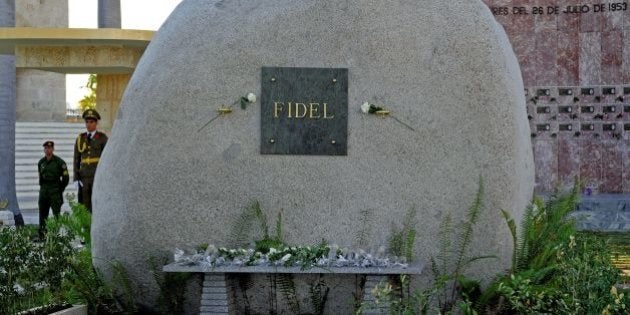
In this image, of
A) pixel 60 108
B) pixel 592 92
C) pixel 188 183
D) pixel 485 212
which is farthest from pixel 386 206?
pixel 60 108

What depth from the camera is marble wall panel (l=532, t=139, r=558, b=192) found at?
1681 centimetres

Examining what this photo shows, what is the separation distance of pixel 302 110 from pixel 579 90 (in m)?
10.2

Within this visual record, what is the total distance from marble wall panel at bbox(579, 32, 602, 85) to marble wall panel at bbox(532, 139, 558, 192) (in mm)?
1157

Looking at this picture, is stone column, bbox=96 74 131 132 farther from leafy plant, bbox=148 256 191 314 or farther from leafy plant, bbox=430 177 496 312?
leafy plant, bbox=430 177 496 312

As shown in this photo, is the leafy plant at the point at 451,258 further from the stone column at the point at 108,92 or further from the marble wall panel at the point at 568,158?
the stone column at the point at 108,92

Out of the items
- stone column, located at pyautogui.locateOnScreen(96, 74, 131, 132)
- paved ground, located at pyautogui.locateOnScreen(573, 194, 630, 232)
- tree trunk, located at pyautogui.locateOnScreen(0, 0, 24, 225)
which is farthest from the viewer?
stone column, located at pyautogui.locateOnScreen(96, 74, 131, 132)

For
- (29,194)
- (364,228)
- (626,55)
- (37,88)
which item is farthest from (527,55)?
(37,88)

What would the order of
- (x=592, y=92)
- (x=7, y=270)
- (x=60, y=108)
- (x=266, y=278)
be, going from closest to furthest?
(x=7, y=270)
(x=266, y=278)
(x=592, y=92)
(x=60, y=108)

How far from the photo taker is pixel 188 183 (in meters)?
7.43

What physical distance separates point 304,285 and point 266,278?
27 cm

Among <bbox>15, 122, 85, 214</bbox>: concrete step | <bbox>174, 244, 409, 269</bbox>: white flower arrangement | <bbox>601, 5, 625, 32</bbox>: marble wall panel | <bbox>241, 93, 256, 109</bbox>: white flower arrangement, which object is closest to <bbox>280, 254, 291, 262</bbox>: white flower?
<bbox>174, 244, 409, 269</bbox>: white flower arrangement

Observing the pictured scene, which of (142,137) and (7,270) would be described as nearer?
(7,270)

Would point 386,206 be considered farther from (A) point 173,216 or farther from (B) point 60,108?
(B) point 60,108

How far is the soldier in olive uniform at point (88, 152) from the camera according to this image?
12.1 meters
